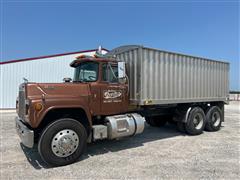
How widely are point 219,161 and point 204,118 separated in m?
3.60

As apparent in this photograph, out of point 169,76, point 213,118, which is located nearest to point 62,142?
point 169,76

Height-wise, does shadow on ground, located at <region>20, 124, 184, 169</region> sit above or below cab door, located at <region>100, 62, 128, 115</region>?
below

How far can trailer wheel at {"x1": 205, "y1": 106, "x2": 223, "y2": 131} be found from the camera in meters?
9.50

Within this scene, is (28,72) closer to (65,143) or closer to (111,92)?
(111,92)

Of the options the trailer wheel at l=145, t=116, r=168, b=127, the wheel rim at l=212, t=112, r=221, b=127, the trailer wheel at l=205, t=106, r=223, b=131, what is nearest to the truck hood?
the trailer wheel at l=145, t=116, r=168, b=127

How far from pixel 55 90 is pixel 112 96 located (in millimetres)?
1750

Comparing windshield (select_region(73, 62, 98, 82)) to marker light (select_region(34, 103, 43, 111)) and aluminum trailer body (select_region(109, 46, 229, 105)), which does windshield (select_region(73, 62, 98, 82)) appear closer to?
aluminum trailer body (select_region(109, 46, 229, 105))

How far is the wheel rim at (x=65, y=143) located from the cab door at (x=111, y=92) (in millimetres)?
1264

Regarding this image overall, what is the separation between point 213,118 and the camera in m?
9.76

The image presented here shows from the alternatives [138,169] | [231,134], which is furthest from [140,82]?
[231,134]

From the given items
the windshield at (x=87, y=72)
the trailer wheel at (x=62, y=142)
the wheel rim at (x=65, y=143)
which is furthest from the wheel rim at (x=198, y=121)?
the wheel rim at (x=65, y=143)

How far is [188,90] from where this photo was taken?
28.4 feet

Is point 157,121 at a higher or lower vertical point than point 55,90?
lower

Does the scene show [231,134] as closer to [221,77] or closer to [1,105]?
[221,77]
